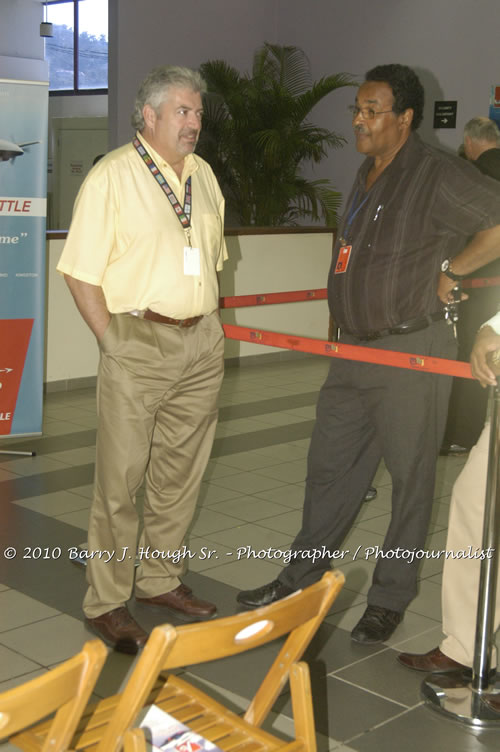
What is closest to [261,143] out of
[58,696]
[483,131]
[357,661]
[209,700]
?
[483,131]

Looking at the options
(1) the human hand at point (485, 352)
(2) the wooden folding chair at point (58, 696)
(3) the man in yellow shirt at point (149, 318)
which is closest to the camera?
(2) the wooden folding chair at point (58, 696)

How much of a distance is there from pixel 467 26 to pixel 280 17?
103 inches

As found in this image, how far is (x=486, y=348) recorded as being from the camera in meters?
2.46

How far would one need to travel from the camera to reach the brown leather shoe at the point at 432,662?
2824 mm

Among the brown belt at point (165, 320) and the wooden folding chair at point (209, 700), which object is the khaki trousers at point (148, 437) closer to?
the brown belt at point (165, 320)

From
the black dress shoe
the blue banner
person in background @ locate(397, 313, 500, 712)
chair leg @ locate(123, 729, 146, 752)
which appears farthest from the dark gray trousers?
the blue banner

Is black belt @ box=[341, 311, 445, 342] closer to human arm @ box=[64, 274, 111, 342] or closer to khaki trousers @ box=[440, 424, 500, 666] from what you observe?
khaki trousers @ box=[440, 424, 500, 666]

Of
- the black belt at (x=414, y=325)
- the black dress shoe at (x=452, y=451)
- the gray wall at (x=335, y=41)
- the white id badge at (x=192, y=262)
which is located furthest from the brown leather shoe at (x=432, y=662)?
the gray wall at (x=335, y=41)

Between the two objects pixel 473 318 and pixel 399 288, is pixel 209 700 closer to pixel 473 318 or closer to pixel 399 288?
pixel 399 288

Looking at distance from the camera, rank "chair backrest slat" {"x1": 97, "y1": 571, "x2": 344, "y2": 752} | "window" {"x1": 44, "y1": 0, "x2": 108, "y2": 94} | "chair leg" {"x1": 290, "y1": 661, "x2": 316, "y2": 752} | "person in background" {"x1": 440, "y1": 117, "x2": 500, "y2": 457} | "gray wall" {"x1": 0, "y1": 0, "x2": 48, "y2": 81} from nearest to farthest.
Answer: "chair backrest slat" {"x1": 97, "y1": 571, "x2": 344, "y2": 752} → "chair leg" {"x1": 290, "y1": 661, "x2": 316, "y2": 752} → "person in background" {"x1": 440, "y1": 117, "x2": 500, "y2": 457} → "gray wall" {"x1": 0, "y1": 0, "x2": 48, "y2": 81} → "window" {"x1": 44, "y1": 0, "x2": 108, "y2": 94}

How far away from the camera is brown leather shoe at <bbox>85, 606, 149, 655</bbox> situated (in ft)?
9.75

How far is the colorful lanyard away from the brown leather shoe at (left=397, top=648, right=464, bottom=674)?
4.96 feet

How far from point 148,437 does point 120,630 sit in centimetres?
62

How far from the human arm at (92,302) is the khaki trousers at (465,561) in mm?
1172
